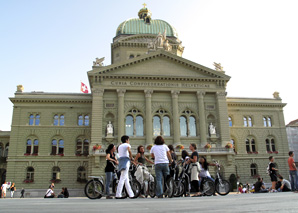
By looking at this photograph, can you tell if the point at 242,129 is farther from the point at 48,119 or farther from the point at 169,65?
the point at 48,119

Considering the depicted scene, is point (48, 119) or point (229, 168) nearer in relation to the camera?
point (229, 168)

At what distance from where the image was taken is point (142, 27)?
55344 mm

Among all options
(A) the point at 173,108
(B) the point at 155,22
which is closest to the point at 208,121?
(A) the point at 173,108

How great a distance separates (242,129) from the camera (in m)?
44.2

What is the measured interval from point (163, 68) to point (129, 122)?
8.68 meters

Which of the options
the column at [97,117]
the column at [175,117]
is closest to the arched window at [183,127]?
the column at [175,117]

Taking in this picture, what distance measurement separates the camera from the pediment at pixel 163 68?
3922 centimetres

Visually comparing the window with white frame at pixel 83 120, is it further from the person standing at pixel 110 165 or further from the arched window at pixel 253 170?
the person standing at pixel 110 165

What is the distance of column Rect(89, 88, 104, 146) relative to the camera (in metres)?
36.3

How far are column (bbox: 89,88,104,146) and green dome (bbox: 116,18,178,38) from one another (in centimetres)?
1964

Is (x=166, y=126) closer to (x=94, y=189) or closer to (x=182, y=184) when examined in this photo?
(x=182, y=184)

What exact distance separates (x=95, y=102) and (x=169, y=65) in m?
11.2

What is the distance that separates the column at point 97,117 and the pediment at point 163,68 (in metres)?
3.17

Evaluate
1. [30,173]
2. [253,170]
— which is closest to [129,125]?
[30,173]
